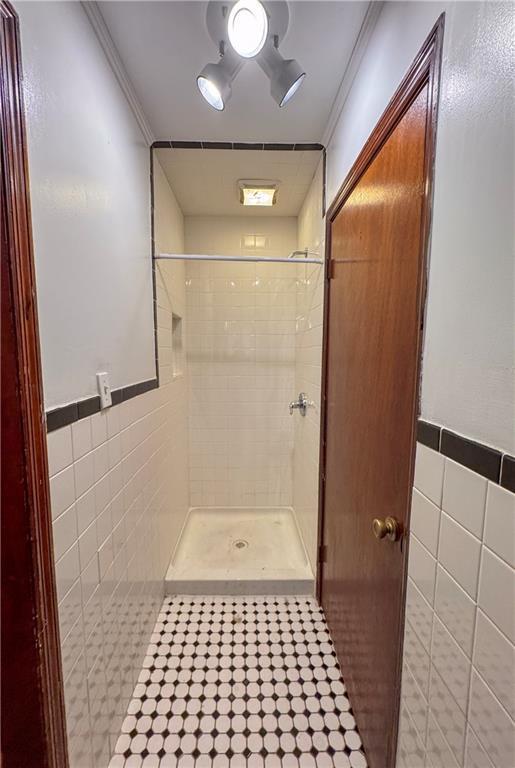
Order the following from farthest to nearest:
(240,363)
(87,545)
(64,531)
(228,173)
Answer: (240,363) < (228,173) < (87,545) < (64,531)

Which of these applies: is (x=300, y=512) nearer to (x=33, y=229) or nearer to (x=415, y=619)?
(x=415, y=619)

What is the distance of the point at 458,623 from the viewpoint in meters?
0.56

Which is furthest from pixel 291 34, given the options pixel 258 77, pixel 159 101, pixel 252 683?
pixel 252 683

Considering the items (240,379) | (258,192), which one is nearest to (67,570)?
(240,379)

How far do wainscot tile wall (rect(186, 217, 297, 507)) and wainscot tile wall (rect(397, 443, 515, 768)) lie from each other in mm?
1787

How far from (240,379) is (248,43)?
6.11ft

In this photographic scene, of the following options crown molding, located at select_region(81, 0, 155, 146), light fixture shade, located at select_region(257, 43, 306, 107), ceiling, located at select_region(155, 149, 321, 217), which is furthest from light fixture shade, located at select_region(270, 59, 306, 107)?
ceiling, located at select_region(155, 149, 321, 217)

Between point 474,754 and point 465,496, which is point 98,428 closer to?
point 465,496

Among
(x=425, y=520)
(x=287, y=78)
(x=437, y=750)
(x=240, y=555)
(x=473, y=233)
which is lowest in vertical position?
(x=240, y=555)

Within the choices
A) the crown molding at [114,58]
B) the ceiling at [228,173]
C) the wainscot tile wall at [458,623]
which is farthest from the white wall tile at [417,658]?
the ceiling at [228,173]

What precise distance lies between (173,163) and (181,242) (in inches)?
24.1

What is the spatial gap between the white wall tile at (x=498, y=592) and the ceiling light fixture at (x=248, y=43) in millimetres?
1313

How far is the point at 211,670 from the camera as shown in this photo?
4.17 feet

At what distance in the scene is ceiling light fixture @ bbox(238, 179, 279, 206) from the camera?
187cm
